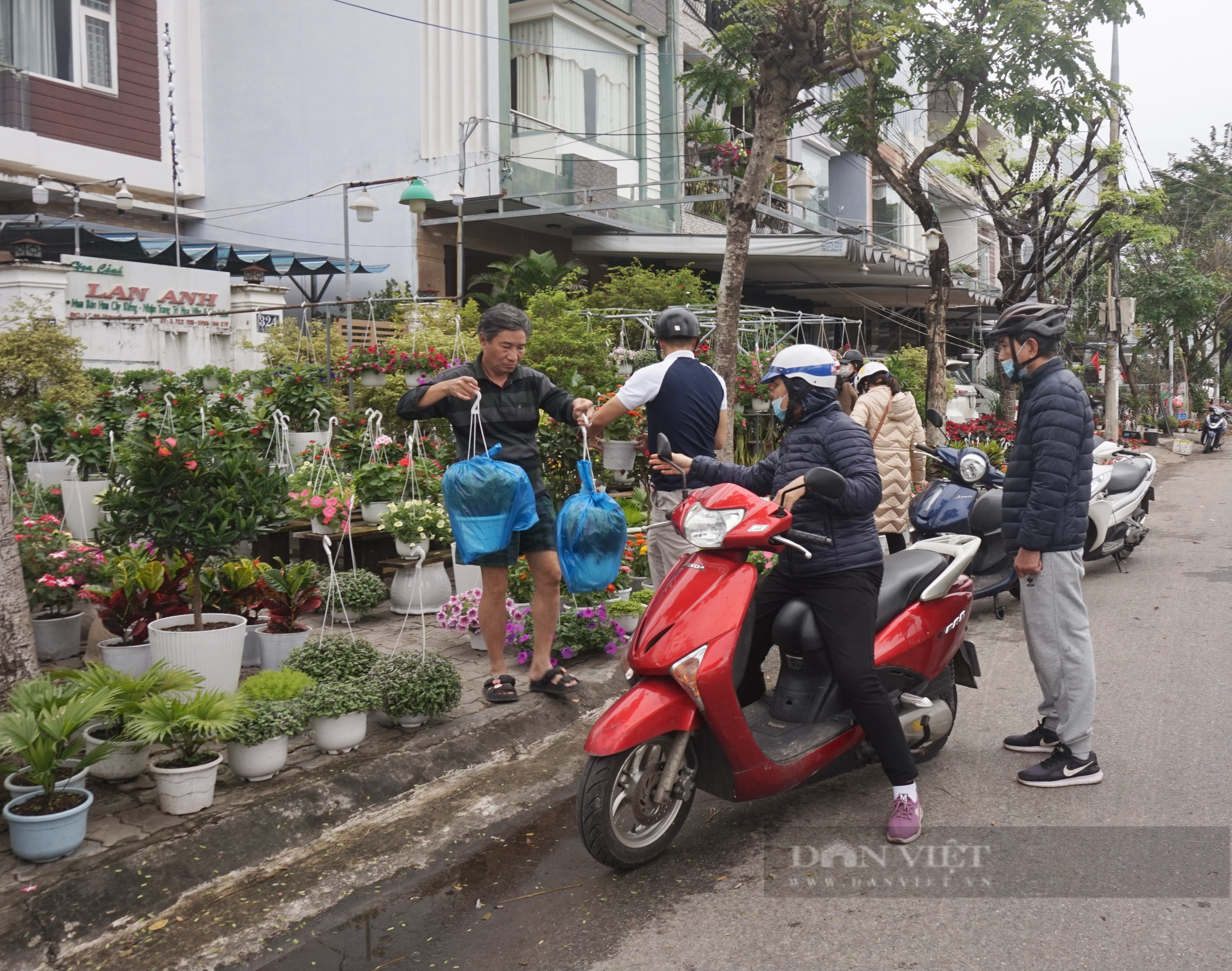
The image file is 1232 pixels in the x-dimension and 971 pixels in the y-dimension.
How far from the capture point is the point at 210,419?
9.12 metres

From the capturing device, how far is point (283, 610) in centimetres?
586

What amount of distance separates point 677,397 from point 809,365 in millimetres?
1322

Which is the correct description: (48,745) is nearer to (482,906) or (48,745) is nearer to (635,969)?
(482,906)

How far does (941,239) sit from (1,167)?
1328 centimetres

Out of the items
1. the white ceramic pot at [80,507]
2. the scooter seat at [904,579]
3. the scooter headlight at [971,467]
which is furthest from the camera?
the white ceramic pot at [80,507]

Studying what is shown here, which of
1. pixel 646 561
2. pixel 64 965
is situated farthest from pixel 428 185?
pixel 64 965

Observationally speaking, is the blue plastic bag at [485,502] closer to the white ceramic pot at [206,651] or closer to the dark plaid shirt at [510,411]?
the dark plaid shirt at [510,411]

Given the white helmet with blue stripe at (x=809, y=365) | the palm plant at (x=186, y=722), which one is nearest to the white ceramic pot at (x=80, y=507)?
the palm plant at (x=186, y=722)

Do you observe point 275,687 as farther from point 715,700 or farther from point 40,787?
point 715,700

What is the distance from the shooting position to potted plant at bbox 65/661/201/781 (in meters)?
4.06

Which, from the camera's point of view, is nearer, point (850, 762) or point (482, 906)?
point (482, 906)

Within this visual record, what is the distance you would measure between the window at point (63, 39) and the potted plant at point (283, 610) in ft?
44.4

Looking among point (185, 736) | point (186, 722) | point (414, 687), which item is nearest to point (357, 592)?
point (414, 687)

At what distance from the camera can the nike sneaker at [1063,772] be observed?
4.57 metres
